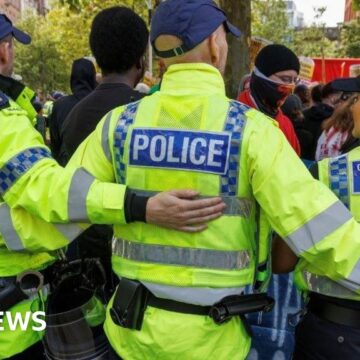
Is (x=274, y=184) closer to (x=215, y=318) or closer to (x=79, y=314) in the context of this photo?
(x=215, y=318)

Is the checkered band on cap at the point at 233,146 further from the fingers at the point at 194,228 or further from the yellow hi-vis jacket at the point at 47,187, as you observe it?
the yellow hi-vis jacket at the point at 47,187

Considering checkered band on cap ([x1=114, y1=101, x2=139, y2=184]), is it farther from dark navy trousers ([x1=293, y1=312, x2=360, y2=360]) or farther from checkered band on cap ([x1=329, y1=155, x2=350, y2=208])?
dark navy trousers ([x1=293, y1=312, x2=360, y2=360])

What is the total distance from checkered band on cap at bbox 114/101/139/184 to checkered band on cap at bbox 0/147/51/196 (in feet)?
0.87

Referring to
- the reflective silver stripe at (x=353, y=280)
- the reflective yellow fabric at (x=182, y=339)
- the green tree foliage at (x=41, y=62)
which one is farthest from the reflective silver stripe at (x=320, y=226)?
the green tree foliage at (x=41, y=62)

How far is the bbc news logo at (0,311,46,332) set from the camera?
81.4 inches

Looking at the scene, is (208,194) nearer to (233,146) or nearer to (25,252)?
(233,146)

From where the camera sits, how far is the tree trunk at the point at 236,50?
5.69m

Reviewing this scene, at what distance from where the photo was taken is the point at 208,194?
169cm

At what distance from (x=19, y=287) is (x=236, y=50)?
4.22 metres

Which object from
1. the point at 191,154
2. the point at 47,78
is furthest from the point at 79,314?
the point at 47,78

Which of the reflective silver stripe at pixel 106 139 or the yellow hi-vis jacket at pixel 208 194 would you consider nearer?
the yellow hi-vis jacket at pixel 208 194

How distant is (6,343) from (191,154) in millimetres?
1079

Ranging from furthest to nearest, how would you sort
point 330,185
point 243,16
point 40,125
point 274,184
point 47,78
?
point 47,78 < point 243,16 < point 40,125 < point 330,185 < point 274,184

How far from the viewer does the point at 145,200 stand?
1.73 meters
